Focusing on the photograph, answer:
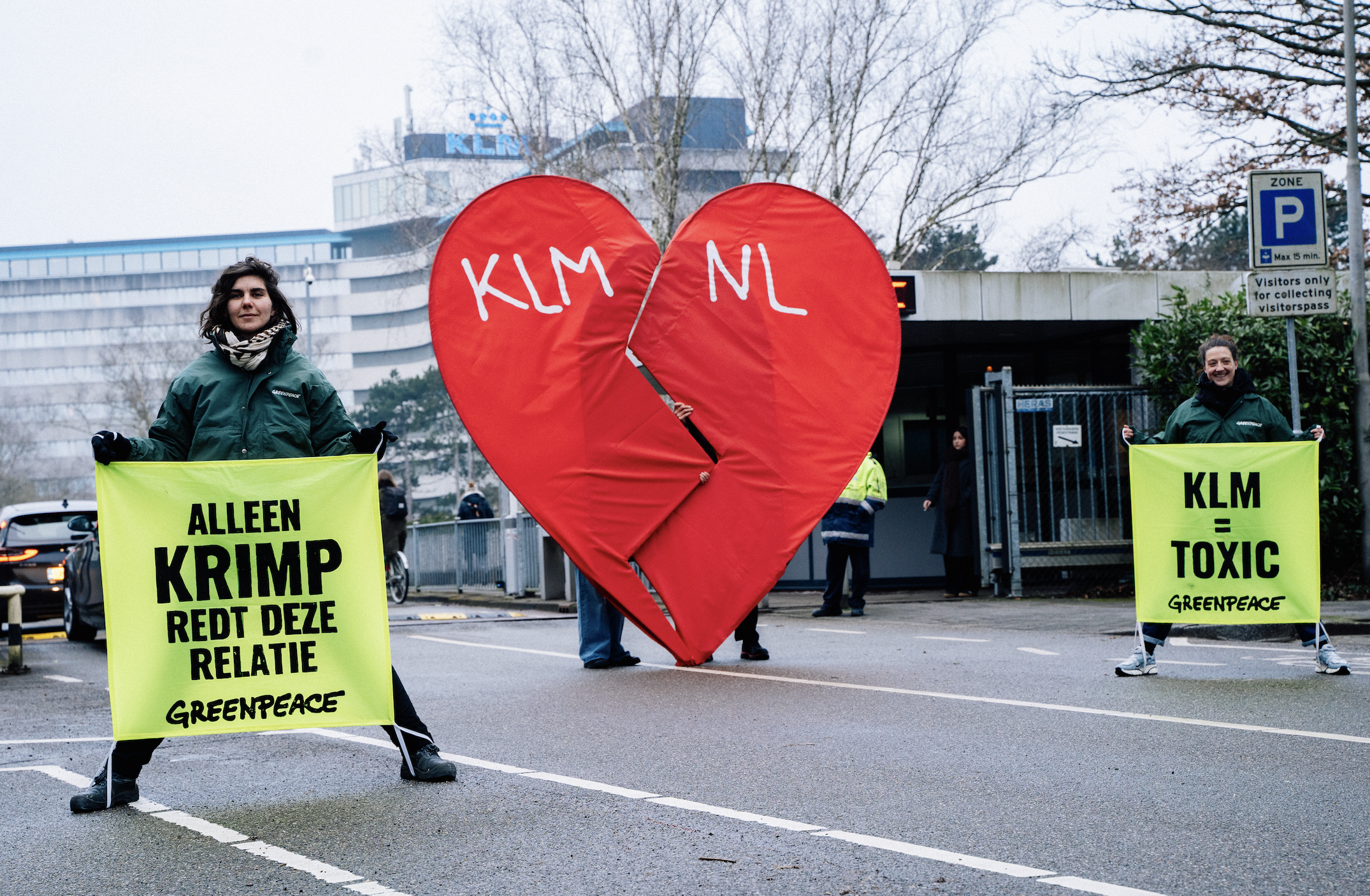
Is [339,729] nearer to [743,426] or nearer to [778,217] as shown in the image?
[743,426]

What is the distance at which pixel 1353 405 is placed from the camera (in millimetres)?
13289

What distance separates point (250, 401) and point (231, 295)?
1.30 ft

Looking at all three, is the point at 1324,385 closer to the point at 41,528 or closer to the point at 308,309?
the point at 41,528

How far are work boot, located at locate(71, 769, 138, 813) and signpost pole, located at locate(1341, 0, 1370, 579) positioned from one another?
10771mm

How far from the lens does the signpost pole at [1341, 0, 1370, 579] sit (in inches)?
500

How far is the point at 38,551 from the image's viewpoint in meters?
15.6

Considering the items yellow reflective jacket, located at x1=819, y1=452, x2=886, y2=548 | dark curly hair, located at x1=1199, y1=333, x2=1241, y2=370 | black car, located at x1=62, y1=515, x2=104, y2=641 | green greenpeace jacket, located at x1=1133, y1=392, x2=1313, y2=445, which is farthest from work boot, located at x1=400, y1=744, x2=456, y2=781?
yellow reflective jacket, located at x1=819, y1=452, x2=886, y2=548

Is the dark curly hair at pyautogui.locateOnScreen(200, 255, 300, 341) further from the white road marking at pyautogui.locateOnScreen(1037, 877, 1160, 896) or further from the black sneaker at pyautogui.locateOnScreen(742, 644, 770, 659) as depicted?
the black sneaker at pyautogui.locateOnScreen(742, 644, 770, 659)

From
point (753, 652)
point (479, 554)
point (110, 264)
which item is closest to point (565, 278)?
point (753, 652)

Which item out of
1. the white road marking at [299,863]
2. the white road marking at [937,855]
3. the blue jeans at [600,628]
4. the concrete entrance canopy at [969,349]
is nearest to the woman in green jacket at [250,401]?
the white road marking at [299,863]

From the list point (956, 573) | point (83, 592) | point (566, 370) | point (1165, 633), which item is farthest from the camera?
point (956, 573)

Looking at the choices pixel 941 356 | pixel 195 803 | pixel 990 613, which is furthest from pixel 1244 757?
pixel 941 356

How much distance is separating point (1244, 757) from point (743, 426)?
4.01 m

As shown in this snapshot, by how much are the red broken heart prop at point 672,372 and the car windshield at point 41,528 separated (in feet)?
28.6
